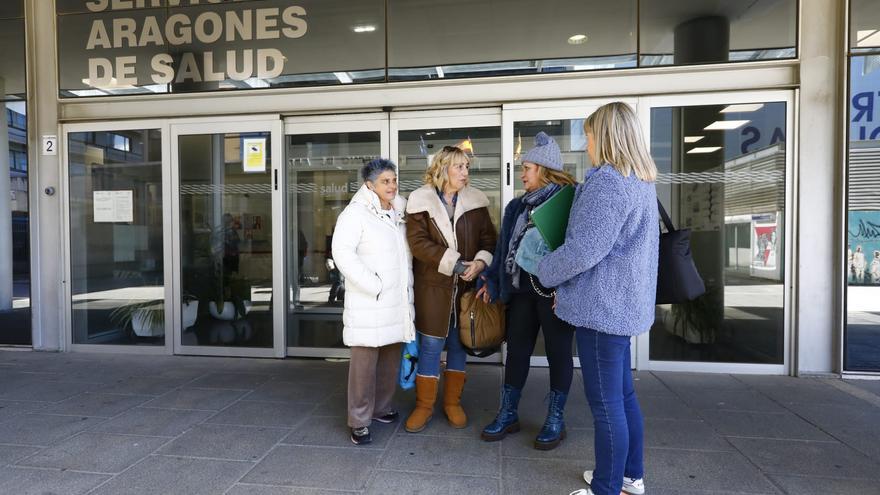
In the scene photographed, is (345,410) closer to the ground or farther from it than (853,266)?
closer to the ground

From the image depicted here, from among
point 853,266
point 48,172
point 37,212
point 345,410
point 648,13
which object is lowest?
point 345,410

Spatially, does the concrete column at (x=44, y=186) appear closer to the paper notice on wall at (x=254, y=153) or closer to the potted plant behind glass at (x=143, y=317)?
the potted plant behind glass at (x=143, y=317)

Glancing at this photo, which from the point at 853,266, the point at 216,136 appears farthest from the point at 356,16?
the point at 853,266

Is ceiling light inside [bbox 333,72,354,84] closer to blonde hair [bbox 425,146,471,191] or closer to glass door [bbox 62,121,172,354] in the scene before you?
glass door [bbox 62,121,172,354]

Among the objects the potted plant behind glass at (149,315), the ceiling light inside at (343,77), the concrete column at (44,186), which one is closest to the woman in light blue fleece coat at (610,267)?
the ceiling light inside at (343,77)

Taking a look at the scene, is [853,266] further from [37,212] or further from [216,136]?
[37,212]

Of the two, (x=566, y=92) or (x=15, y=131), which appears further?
(x=15, y=131)

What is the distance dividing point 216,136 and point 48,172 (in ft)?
6.44

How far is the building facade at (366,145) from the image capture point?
461 cm

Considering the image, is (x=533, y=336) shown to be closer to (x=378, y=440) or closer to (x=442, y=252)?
(x=442, y=252)

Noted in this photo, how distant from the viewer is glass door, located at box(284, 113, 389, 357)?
210 inches

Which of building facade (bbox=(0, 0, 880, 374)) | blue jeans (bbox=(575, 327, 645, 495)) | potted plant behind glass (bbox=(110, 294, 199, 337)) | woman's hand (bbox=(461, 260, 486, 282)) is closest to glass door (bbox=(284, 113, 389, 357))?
building facade (bbox=(0, 0, 880, 374))

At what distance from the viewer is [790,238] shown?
4664 millimetres

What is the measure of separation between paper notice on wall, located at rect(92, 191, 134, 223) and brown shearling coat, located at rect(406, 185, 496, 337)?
3.90 meters
